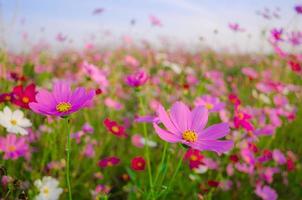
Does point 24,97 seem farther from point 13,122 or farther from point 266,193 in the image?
point 266,193

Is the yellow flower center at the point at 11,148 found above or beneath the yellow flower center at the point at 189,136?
beneath

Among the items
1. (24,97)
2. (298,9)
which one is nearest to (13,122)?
(24,97)

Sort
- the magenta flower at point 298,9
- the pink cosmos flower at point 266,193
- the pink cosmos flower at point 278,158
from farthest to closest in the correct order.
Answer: the magenta flower at point 298,9 → the pink cosmos flower at point 278,158 → the pink cosmos flower at point 266,193

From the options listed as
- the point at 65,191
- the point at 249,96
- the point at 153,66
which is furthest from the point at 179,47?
the point at 65,191

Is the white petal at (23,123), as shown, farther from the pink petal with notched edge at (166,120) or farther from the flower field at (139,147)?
the pink petal with notched edge at (166,120)

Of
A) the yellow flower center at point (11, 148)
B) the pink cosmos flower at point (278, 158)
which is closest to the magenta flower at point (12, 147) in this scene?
the yellow flower center at point (11, 148)

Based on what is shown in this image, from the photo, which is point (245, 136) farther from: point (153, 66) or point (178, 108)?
point (153, 66)
